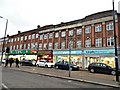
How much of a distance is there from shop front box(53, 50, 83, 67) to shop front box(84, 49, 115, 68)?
1.71m

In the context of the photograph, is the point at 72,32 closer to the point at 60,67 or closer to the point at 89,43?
the point at 89,43

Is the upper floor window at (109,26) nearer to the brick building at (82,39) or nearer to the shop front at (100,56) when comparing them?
the brick building at (82,39)

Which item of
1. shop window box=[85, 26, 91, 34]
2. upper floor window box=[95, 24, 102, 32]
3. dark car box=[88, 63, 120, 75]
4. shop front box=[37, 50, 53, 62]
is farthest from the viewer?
shop front box=[37, 50, 53, 62]

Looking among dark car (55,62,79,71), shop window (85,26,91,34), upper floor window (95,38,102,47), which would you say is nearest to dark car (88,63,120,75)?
dark car (55,62,79,71)

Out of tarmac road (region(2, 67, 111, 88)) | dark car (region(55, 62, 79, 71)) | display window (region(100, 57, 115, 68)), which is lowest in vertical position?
tarmac road (region(2, 67, 111, 88))

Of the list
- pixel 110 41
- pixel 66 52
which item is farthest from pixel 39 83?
pixel 66 52

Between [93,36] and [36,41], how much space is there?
20.1 metres

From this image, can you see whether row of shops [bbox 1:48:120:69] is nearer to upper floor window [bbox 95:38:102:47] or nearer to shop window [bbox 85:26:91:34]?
upper floor window [bbox 95:38:102:47]

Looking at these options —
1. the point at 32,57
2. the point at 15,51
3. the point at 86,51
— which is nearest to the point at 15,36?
the point at 15,51

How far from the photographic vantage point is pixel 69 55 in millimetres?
34375

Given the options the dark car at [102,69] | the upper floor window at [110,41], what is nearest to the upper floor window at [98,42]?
the upper floor window at [110,41]

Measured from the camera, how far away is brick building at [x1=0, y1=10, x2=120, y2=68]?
3156 cm

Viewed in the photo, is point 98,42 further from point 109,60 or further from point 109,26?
point 109,60

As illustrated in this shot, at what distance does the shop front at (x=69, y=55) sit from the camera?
36.0 m
